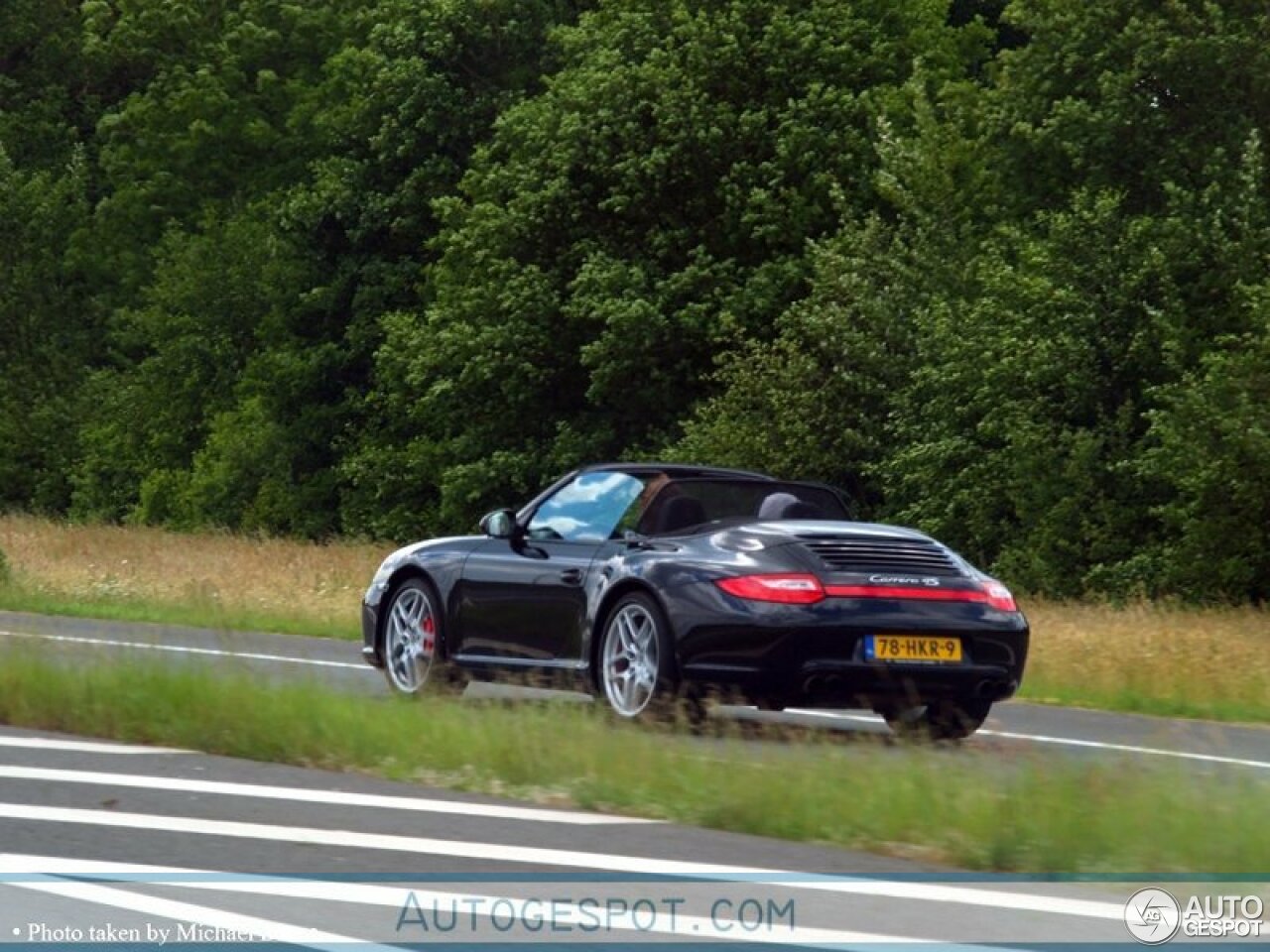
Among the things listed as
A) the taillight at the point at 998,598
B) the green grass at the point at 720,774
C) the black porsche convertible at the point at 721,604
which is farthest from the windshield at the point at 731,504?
the green grass at the point at 720,774

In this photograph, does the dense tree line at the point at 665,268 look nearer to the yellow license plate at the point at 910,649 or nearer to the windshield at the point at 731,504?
the windshield at the point at 731,504

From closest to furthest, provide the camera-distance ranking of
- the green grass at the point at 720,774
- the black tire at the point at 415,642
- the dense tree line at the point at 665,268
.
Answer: the green grass at the point at 720,774 < the black tire at the point at 415,642 < the dense tree line at the point at 665,268

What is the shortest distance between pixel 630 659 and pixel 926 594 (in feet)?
5.20

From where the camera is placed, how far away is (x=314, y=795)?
9969 millimetres

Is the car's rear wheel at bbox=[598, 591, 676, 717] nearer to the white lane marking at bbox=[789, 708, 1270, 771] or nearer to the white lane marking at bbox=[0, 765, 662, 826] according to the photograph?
the white lane marking at bbox=[789, 708, 1270, 771]

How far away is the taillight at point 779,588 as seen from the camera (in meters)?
13.0

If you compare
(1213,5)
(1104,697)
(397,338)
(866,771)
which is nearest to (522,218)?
(397,338)

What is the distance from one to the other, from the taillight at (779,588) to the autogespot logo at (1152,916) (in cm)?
555

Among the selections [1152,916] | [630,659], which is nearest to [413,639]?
[630,659]

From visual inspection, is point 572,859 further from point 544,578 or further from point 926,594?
point 544,578

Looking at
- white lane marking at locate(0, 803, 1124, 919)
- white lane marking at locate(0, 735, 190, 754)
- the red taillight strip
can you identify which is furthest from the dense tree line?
white lane marking at locate(0, 803, 1124, 919)

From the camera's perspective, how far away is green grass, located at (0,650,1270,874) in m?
8.34

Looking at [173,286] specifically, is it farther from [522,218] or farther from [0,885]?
[0,885]

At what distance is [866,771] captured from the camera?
379 inches
